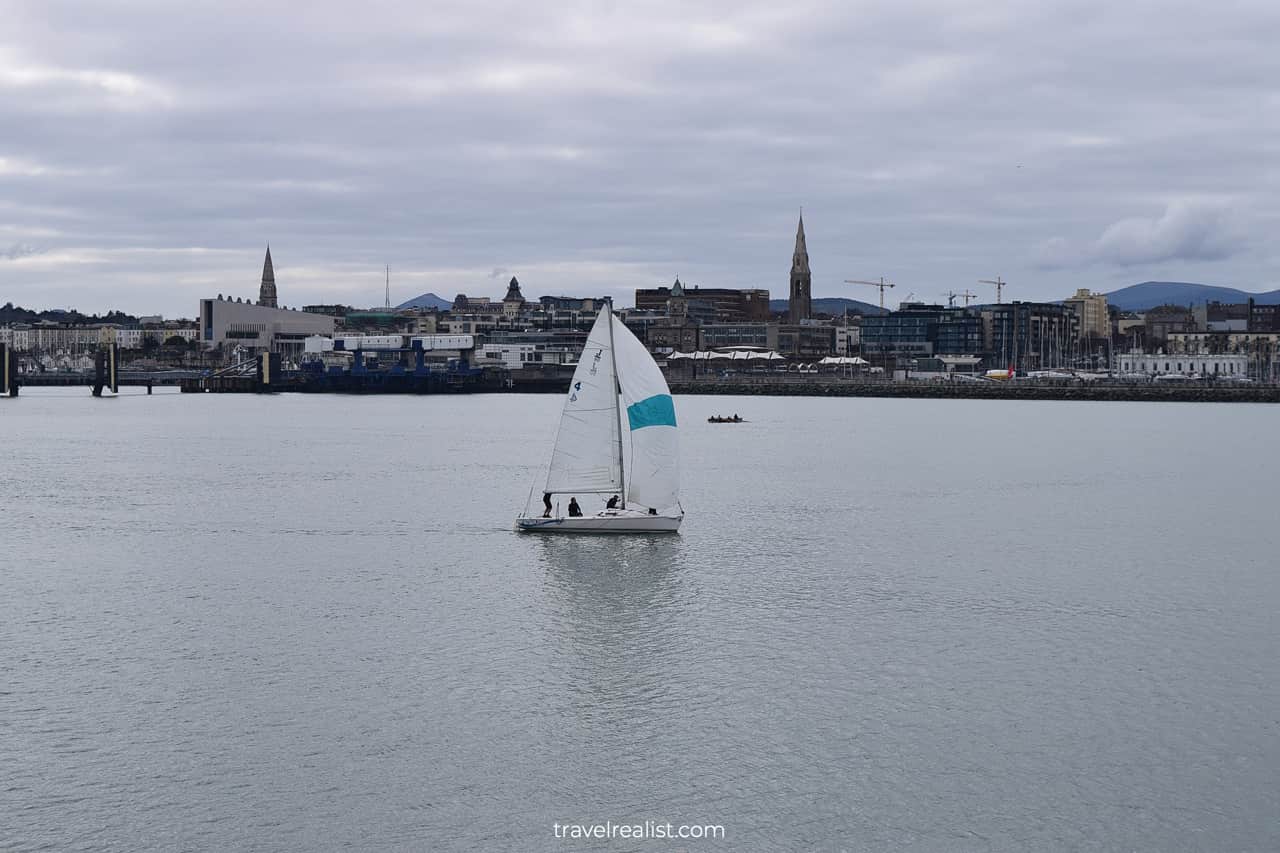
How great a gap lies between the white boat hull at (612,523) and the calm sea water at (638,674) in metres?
0.68

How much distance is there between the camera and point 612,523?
47.4m

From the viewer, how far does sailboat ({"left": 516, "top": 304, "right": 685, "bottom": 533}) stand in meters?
46.5

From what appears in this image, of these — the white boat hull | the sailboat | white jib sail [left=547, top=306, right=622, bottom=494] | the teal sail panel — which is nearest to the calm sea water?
the white boat hull

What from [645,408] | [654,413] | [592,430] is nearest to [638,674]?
[654,413]

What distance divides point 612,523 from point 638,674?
17791mm

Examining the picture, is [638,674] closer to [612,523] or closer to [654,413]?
[654,413]

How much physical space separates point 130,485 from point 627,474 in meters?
31.4

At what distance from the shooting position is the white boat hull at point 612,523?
155ft

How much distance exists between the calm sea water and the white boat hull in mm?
677

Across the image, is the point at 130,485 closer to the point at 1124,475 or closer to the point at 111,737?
the point at 111,737

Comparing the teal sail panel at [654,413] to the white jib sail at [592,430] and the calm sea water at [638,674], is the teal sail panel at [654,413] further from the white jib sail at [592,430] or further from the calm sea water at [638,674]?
the calm sea water at [638,674]

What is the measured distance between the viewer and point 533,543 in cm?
4809

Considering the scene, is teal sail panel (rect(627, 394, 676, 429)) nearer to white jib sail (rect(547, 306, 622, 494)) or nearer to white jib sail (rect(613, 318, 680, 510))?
white jib sail (rect(613, 318, 680, 510))

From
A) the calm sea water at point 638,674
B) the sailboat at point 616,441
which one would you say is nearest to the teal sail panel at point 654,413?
the sailboat at point 616,441
